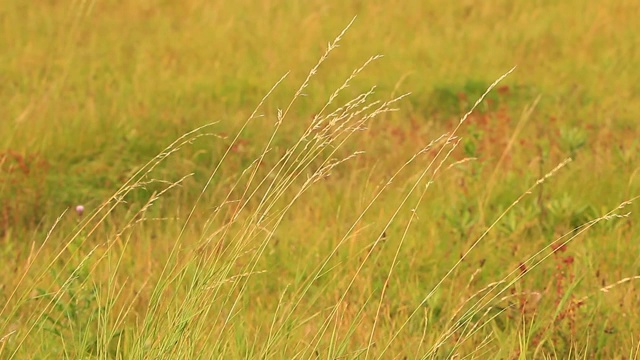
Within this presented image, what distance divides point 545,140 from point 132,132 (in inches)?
72.9

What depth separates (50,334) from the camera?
293 centimetres

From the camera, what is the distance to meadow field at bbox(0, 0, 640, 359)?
267 centimetres

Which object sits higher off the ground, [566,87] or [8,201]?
[8,201]

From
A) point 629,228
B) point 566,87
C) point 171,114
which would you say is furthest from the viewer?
point 566,87

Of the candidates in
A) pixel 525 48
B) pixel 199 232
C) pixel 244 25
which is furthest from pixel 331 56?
pixel 199 232

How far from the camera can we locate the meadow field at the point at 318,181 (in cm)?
267

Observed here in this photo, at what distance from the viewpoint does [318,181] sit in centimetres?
445

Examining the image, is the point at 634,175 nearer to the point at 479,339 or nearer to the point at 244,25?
the point at 479,339

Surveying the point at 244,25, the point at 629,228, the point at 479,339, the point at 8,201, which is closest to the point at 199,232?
the point at 8,201

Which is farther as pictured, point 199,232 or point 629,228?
point 199,232

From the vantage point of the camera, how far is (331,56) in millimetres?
6164

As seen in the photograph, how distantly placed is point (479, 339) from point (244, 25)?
13.3ft

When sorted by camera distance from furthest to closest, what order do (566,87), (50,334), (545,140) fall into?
1. (566,87)
2. (545,140)
3. (50,334)

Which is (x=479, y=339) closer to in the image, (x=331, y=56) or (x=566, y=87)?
(x=566, y=87)
